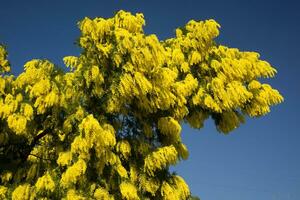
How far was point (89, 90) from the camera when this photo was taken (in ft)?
58.2

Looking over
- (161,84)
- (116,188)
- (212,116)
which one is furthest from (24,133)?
(212,116)

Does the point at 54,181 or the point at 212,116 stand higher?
the point at 212,116

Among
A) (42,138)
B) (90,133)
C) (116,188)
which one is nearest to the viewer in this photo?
(90,133)

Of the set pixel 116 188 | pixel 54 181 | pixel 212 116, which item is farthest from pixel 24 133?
pixel 212 116

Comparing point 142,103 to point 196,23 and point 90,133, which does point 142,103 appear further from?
point 196,23

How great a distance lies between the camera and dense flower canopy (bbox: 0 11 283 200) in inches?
662

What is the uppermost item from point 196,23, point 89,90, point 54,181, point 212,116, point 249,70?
point 196,23

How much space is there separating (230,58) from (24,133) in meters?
7.94

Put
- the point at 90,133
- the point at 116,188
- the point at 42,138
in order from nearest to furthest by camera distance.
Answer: the point at 90,133, the point at 116,188, the point at 42,138

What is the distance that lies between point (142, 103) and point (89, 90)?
171 cm

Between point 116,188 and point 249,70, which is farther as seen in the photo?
point 249,70

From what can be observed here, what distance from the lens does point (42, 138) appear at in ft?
67.4

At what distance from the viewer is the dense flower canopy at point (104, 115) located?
55.2ft

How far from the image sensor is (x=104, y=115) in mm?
17781
